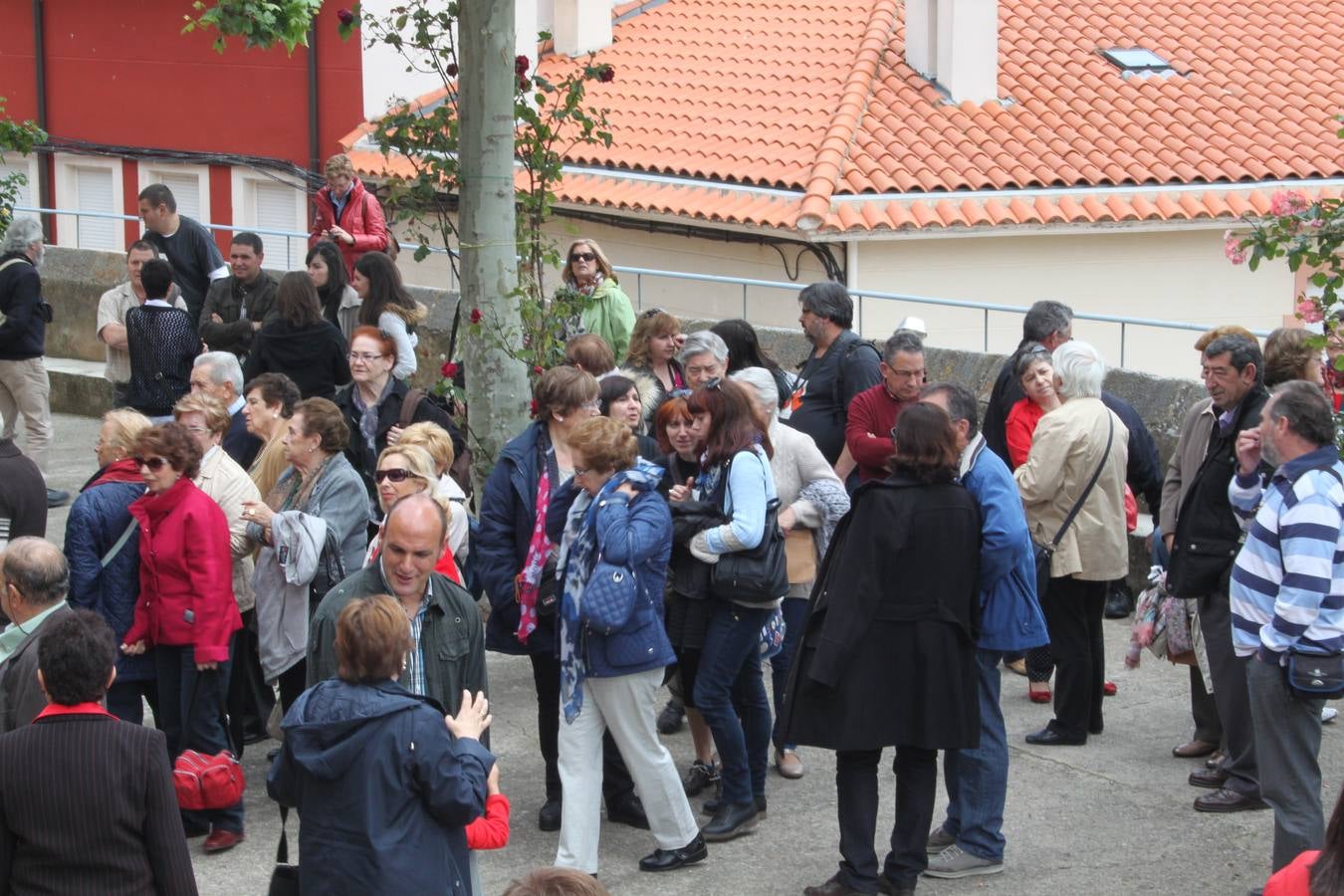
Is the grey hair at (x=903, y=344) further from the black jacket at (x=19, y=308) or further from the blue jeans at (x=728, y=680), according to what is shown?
the black jacket at (x=19, y=308)

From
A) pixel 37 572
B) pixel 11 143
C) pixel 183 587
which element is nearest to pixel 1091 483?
pixel 183 587

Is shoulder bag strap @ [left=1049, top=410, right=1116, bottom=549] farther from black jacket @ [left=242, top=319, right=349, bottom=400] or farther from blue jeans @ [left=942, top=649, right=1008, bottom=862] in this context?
black jacket @ [left=242, top=319, right=349, bottom=400]

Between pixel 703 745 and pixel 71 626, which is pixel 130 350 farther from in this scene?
pixel 71 626

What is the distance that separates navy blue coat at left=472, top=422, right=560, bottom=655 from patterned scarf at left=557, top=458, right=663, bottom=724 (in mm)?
412

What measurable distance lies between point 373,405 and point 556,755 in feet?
Answer: 6.72

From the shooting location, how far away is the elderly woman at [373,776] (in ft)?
13.6

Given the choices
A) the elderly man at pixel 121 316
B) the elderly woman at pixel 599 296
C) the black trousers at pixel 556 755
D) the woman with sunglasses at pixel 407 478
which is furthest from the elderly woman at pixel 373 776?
the elderly man at pixel 121 316

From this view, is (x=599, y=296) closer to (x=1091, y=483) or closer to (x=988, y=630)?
(x=1091, y=483)

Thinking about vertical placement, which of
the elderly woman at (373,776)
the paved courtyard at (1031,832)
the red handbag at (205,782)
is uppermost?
the elderly woman at (373,776)

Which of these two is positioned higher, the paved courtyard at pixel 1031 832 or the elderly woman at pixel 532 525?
the elderly woman at pixel 532 525

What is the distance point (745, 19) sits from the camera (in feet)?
63.1

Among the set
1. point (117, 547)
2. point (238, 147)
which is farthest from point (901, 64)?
point (117, 547)

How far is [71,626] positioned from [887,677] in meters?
2.58

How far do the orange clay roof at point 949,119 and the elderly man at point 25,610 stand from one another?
9.78 metres
